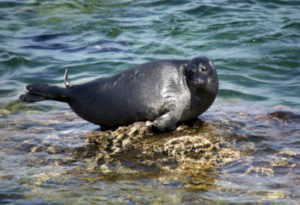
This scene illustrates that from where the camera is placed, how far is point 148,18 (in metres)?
11.1

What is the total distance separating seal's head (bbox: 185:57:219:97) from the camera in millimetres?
4547

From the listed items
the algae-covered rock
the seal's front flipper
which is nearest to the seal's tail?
the algae-covered rock

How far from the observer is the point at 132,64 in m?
8.17

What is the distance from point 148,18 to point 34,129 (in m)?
6.62

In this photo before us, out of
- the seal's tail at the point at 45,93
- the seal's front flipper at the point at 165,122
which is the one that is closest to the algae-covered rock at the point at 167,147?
the seal's front flipper at the point at 165,122

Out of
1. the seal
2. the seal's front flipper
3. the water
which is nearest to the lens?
the water

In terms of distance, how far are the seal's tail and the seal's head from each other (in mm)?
1369

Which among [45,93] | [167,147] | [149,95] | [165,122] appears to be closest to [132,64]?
[45,93]

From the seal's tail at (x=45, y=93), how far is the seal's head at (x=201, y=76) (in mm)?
1369

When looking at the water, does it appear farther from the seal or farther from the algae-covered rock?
the seal

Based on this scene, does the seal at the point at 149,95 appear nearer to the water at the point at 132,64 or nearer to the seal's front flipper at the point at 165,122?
the seal's front flipper at the point at 165,122

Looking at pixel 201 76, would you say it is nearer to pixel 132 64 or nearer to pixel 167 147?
pixel 167 147

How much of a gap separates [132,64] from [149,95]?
3678 mm

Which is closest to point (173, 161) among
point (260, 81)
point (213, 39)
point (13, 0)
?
point (260, 81)
